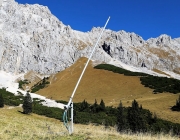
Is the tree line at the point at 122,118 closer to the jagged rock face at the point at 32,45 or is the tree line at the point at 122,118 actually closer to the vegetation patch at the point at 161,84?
the vegetation patch at the point at 161,84

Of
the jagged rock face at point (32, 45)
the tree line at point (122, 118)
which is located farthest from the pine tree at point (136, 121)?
the jagged rock face at point (32, 45)

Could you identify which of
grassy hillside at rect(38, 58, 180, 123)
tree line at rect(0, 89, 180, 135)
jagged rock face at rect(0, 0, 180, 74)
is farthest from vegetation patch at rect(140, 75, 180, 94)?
jagged rock face at rect(0, 0, 180, 74)

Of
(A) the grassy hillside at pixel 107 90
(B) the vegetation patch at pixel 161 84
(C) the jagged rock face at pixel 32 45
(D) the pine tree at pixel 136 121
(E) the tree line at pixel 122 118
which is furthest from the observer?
(C) the jagged rock face at pixel 32 45

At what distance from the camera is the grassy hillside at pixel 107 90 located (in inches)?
2697

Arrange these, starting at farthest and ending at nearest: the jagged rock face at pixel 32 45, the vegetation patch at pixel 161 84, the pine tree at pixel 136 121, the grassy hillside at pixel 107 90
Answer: the jagged rock face at pixel 32 45
the vegetation patch at pixel 161 84
the grassy hillside at pixel 107 90
the pine tree at pixel 136 121

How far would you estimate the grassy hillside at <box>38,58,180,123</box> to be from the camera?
225 feet

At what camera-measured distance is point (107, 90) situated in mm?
93625

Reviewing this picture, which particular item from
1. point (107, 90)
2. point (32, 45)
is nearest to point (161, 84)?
point (107, 90)

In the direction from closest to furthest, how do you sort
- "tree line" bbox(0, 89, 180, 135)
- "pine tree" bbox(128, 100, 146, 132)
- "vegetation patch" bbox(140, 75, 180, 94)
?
"pine tree" bbox(128, 100, 146, 132), "tree line" bbox(0, 89, 180, 135), "vegetation patch" bbox(140, 75, 180, 94)

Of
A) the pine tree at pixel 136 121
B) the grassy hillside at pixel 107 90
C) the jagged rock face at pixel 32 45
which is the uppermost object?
the jagged rock face at pixel 32 45

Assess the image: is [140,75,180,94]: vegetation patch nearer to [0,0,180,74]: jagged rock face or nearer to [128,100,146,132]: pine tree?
[128,100,146,132]: pine tree

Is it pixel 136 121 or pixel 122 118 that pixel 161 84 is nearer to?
pixel 136 121

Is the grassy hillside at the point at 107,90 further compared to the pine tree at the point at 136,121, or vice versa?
the grassy hillside at the point at 107,90

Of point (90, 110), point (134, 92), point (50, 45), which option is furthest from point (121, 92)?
point (50, 45)
